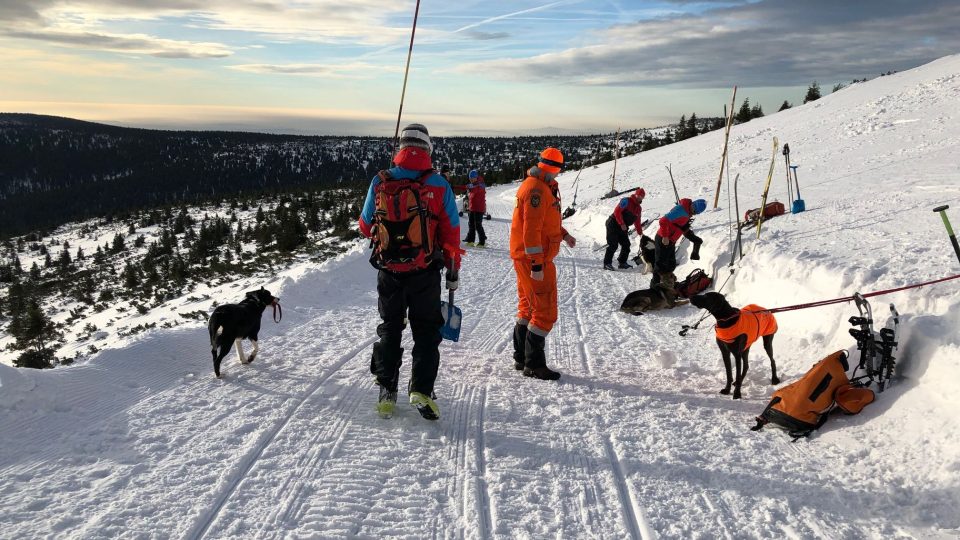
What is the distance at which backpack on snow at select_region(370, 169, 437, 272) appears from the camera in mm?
4023

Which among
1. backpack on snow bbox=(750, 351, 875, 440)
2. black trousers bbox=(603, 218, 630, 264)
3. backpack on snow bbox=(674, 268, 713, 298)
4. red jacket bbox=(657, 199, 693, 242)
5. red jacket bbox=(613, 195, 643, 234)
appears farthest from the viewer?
black trousers bbox=(603, 218, 630, 264)

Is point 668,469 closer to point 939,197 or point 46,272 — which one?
point 939,197

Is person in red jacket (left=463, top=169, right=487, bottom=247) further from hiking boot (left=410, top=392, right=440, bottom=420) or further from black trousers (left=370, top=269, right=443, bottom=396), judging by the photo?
hiking boot (left=410, top=392, right=440, bottom=420)

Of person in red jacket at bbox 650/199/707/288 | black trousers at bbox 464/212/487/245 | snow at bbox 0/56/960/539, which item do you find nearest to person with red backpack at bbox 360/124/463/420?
snow at bbox 0/56/960/539

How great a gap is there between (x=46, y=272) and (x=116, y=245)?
19.6 ft

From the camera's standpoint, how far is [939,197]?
910cm

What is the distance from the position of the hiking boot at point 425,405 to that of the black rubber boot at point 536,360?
4.51 feet

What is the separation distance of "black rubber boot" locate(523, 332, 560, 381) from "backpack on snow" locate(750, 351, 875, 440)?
1.82 meters

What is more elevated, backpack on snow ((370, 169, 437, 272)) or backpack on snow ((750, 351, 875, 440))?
backpack on snow ((370, 169, 437, 272))

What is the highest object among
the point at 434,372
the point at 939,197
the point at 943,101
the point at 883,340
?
the point at 943,101

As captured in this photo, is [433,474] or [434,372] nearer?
[433,474]

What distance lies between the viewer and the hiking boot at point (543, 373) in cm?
529

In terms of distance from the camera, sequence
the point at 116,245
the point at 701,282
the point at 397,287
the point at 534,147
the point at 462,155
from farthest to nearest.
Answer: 1. the point at 534,147
2. the point at 462,155
3. the point at 116,245
4. the point at 701,282
5. the point at 397,287

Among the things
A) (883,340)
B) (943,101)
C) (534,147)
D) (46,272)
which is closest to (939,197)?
(883,340)
